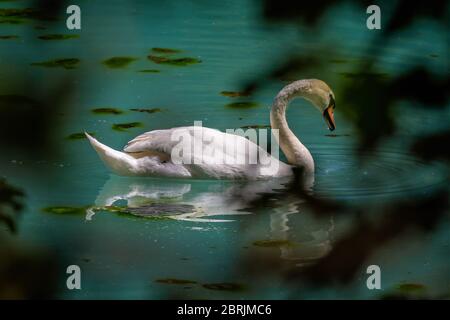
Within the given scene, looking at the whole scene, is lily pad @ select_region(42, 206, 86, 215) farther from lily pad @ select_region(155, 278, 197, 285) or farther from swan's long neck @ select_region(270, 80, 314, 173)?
swan's long neck @ select_region(270, 80, 314, 173)

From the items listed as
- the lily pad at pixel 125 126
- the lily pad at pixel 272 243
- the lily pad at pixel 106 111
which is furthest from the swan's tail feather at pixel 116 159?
the lily pad at pixel 272 243

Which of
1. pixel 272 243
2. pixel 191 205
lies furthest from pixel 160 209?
pixel 272 243

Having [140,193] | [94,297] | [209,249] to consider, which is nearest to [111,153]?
[140,193]

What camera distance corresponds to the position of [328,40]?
5.98 feet

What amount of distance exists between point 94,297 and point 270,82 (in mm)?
3216

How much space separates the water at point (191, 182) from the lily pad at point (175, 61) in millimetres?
81

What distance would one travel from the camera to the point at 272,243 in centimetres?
575

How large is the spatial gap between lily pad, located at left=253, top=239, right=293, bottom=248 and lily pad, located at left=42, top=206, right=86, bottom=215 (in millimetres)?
1144

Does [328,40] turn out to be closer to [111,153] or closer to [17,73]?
[17,73]

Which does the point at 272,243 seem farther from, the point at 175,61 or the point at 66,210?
the point at 175,61

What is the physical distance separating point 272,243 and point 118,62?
414cm

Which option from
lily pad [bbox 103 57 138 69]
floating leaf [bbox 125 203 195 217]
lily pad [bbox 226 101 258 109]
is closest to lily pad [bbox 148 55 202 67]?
lily pad [bbox 103 57 138 69]

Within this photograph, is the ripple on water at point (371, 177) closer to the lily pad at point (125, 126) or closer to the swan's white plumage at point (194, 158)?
the swan's white plumage at point (194, 158)

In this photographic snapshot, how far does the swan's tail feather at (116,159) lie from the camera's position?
22.4 ft
